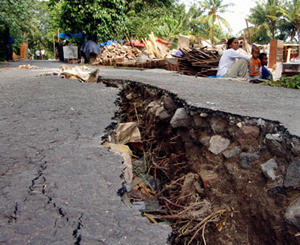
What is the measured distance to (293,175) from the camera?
160 cm

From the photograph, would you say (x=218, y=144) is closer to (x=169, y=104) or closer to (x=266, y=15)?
(x=169, y=104)

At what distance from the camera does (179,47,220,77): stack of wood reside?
7086 mm

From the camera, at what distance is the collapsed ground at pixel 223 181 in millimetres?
1647

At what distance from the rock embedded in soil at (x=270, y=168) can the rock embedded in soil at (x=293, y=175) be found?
91mm

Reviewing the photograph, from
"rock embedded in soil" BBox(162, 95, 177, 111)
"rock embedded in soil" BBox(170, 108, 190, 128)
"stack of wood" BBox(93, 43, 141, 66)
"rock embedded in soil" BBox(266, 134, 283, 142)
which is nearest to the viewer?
"rock embedded in soil" BBox(266, 134, 283, 142)

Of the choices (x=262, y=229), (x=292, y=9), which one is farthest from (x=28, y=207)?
(x=292, y=9)

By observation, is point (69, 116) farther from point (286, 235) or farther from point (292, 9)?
point (292, 9)

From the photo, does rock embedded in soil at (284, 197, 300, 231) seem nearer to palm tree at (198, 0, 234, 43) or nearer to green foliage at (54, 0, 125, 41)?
green foliage at (54, 0, 125, 41)

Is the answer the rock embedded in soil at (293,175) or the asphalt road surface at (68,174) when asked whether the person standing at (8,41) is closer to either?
the asphalt road surface at (68,174)

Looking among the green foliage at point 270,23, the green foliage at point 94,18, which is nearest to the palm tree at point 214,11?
the green foliage at point 270,23

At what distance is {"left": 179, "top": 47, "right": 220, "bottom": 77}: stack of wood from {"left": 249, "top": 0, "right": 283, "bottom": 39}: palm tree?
30715 millimetres

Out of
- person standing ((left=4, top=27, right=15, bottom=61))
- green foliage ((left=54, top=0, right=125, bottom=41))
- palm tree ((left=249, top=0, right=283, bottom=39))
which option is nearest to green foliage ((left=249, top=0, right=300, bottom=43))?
palm tree ((left=249, top=0, right=283, bottom=39))

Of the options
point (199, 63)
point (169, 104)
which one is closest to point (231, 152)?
point (169, 104)

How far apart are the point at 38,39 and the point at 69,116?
140 ft
